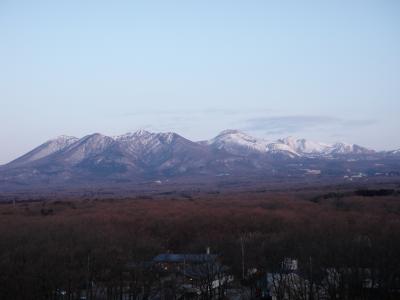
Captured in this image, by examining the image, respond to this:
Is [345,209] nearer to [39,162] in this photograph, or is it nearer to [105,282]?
[105,282]

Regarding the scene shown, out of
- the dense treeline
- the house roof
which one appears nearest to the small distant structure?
the house roof

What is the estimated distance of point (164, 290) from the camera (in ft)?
72.2

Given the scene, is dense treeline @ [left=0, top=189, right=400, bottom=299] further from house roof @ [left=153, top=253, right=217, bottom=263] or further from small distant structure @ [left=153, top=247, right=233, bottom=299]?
small distant structure @ [left=153, top=247, right=233, bottom=299]

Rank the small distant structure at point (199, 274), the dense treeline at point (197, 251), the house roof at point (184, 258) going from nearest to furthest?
the dense treeline at point (197, 251), the small distant structure at point (199, 274), the house roof at point (184, 258)

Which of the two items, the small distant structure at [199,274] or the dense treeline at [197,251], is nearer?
the dense treeline at [197,251]

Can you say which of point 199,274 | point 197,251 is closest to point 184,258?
point 199,274

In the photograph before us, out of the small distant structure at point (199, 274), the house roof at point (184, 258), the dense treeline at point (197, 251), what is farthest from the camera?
Answer: the house roof at point (184, 258)

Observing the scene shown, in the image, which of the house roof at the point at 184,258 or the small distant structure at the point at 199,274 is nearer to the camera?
the small distant structure at the point at 199,274

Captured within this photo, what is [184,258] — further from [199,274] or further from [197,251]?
[197,251]

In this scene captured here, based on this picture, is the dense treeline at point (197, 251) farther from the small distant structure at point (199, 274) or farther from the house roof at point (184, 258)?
the small distant structure at point (199, 274)

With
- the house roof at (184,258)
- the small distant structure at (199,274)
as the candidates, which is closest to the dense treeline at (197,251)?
the house roof at (184,258)

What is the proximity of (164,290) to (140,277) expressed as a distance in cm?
136

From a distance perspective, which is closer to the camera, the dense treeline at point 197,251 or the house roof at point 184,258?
the dense treeline at point 197,251

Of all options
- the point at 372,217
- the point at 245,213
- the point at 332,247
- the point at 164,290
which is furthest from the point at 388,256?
the point at 245,213
